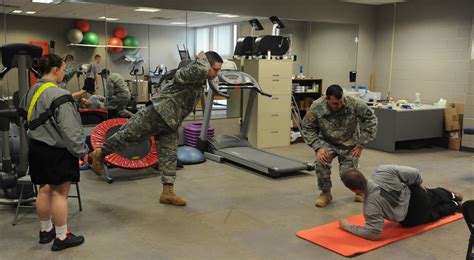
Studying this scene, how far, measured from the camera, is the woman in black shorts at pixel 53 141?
3312mm

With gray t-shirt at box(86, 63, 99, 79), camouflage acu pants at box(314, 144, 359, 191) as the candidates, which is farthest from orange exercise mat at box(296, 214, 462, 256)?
gray t-shirt at box(86, 63, 99, 79)

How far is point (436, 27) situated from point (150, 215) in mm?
7094

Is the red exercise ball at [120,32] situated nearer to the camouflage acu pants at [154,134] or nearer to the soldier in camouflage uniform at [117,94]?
the soldier in camouflage uniform at [117,94]

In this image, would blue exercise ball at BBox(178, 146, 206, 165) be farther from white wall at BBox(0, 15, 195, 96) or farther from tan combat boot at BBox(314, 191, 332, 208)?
tan combat boot at BBox(314, 191, 332, 208)

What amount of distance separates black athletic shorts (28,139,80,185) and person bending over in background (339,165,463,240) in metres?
2.31

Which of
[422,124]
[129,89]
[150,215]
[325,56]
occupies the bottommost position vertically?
[150,215]

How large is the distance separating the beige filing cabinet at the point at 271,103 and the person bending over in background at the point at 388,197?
4193 millimetres

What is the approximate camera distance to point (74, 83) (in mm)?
7043

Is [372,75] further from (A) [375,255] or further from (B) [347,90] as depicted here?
(A) [375,255]

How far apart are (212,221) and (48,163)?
1679mm

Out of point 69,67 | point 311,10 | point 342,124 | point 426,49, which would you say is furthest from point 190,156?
point 426,49

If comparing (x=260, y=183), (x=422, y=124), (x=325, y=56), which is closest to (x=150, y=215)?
(x=260, y=183)

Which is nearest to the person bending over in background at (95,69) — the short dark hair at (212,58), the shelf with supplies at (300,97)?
the short dark hair at (212,58)

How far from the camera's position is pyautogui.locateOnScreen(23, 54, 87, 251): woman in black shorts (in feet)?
10.9
